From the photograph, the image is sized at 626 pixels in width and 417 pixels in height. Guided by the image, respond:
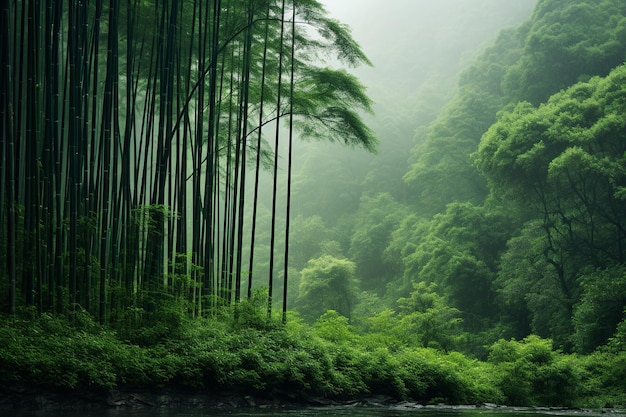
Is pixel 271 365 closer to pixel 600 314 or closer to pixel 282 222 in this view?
pixel 600 314

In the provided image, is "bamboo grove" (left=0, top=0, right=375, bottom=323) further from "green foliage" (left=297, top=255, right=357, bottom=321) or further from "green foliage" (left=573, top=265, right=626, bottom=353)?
"green foliage" (left=297, top=255, right=357, bottom=321)

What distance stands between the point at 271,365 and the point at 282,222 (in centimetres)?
3242

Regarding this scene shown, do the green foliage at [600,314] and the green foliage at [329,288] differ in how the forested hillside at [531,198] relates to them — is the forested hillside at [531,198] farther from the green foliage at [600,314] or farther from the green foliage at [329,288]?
the green foliage at [329,288]

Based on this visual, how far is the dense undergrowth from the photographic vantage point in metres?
4.89

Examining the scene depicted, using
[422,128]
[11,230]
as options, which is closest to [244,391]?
[11,230]

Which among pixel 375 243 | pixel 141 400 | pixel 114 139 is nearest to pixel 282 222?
pixel 375 243

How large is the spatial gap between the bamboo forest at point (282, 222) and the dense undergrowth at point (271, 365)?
0.09ft

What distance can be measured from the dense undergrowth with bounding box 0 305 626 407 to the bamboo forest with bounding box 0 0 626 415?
0.03 meters

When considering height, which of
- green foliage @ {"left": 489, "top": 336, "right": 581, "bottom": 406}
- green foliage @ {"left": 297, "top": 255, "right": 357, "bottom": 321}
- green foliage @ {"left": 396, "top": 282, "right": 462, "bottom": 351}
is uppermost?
green foliage @ {"left": 297, "top": 255, "right": 357, "bottom": 321}

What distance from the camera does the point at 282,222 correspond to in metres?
38.8

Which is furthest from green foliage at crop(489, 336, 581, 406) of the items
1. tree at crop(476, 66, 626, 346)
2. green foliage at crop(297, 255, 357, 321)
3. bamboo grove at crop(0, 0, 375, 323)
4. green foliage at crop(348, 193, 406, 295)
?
green foliage at crop(348, 193, 406, 295)

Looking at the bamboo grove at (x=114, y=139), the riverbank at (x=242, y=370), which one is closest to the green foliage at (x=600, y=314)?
the riverbank at (x=242, y=370)

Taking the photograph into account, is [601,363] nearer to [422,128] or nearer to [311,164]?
[422,128]

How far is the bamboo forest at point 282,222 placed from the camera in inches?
225
